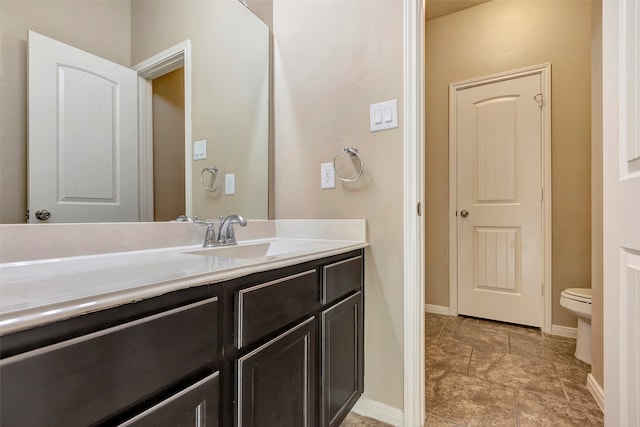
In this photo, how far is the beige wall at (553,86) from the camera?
224cm

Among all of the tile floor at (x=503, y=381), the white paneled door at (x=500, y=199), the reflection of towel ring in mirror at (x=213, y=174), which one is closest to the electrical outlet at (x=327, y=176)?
the reflection of towel ring in mirror at (x=213, y=174)

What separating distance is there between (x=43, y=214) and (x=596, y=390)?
237 centimetres

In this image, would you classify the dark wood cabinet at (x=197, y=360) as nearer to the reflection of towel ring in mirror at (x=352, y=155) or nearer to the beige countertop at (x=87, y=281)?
the beige countertop at (x=87, y=281)

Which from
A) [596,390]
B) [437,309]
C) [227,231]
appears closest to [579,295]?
[596,390]

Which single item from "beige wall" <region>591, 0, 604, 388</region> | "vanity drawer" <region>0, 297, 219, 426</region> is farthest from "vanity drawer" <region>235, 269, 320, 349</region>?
"beige wall" <region>591, 0, 604, 388</region>

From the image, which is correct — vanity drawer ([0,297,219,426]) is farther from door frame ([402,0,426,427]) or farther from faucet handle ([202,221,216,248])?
door frame ([402,0,426,427])

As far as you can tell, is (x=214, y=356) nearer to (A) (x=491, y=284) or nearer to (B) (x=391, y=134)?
(B) (x=391, y=134)

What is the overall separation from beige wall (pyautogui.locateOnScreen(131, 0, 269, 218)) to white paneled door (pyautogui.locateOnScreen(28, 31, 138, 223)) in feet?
0.53

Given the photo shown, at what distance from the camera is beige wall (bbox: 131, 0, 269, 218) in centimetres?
115

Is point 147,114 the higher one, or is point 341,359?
point 147,114

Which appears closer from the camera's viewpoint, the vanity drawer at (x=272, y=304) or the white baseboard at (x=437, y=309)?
the vanity drawer at (x=272, y=304)

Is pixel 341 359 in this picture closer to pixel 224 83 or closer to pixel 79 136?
pixel 79 136

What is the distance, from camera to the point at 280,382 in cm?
83

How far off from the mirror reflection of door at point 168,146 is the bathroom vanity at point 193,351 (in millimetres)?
211
